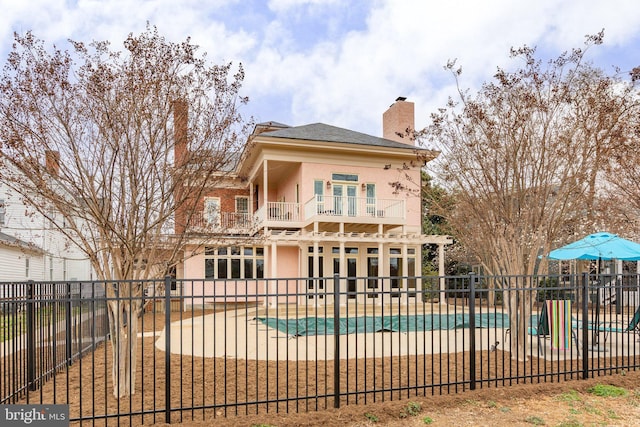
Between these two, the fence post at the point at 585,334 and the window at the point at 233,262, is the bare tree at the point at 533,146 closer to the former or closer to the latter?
the fence post at the point at 585,334

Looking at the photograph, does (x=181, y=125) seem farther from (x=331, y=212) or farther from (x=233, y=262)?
(x=233, y=262)

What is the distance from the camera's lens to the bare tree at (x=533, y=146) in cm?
725

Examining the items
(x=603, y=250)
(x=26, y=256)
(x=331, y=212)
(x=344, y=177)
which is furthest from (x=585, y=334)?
(x=26, y=256)

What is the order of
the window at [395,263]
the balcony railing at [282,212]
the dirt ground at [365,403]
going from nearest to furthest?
1. the dirt ground at [365,403]
2. the balcony railing at [282,212]
3. the window at [395,263]

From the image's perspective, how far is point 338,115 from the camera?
26312 millimetres

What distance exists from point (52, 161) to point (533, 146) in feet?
22.7

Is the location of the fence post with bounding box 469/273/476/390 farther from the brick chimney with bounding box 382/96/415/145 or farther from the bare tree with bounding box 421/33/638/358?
the brick chimney with bounding box 382/96/415/145

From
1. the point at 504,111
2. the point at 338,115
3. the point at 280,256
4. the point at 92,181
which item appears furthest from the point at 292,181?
the point at 92,181

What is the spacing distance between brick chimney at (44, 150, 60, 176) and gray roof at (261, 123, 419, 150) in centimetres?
1420

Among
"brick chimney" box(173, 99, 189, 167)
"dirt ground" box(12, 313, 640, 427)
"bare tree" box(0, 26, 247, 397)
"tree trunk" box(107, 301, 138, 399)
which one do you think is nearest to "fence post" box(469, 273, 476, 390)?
"dirt ground" box(12, 313, 640, 427)

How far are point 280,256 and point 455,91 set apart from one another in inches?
562

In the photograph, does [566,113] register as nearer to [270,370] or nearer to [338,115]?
[270,370]

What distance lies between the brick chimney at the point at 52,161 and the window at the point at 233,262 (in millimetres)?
15390

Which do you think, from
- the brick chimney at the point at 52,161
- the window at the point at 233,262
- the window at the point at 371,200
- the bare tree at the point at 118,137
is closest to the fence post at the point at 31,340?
the bare tree at the point at 118,137
